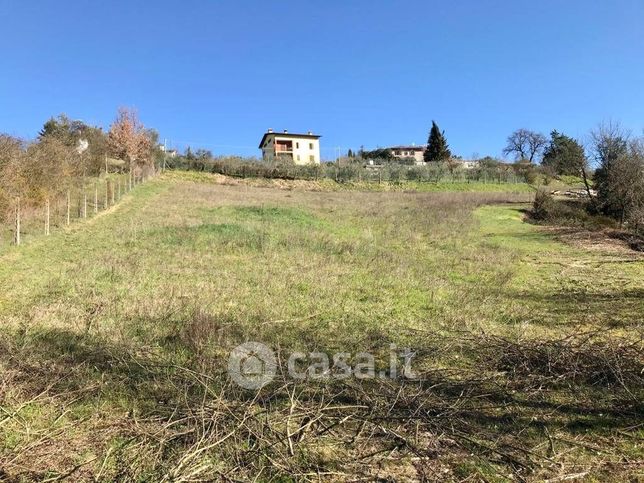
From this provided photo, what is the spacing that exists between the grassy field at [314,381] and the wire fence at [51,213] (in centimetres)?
262

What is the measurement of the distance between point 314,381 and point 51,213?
14.7 m

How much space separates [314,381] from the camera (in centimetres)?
376

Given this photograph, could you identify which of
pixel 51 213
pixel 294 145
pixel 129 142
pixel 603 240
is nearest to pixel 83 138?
pixel 129 142

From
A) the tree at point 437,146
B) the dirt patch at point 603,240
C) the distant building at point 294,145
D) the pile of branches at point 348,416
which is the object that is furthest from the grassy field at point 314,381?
the distant building at point 294,145

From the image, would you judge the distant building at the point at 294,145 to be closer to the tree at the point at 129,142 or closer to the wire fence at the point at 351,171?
the wire fence at the point at 351,171

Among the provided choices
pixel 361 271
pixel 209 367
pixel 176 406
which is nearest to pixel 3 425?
pixel 176 406

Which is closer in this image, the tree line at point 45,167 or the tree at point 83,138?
the tree line at point 45,167

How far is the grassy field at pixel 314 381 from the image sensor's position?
2.73m

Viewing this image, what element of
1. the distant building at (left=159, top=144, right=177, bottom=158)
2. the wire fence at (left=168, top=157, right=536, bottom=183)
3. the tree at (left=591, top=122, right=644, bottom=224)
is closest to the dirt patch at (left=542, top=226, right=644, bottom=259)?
the tree at (left=591, top=122, right=644, bottom=224)

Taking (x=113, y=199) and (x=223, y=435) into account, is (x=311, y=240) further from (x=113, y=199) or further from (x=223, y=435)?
(x=113, y=199)

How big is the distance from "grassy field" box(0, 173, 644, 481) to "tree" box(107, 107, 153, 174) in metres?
25.2

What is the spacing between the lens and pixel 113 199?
19453 mm

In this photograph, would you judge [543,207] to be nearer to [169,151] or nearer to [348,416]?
[348,416]

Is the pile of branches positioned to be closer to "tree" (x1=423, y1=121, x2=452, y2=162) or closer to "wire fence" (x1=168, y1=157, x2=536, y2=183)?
"wire fence" (x1=168, y1=157, x2=536, y2=183)
